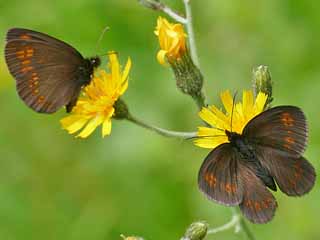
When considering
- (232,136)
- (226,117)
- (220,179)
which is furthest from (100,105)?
(220,179)

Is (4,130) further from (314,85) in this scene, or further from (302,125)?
(302,125)

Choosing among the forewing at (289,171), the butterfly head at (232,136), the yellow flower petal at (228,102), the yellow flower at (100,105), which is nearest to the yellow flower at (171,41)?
the yellow flower at (100,105)

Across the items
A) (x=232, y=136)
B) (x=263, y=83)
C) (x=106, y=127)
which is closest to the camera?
(x=232, y=136)

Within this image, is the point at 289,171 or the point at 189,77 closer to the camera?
the point at 289,171

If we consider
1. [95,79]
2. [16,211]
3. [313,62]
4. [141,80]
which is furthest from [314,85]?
[16,211]

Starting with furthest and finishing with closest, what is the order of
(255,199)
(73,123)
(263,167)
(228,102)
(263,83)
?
(73,123) < (263,83) < (228,102) < (263,167) < (255,199)

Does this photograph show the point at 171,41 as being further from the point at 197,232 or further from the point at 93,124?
the point at 197,232

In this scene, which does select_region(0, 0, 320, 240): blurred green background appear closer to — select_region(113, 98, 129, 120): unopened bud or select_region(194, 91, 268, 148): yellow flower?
select_region(113, 98, 129, 120): unopened bud
